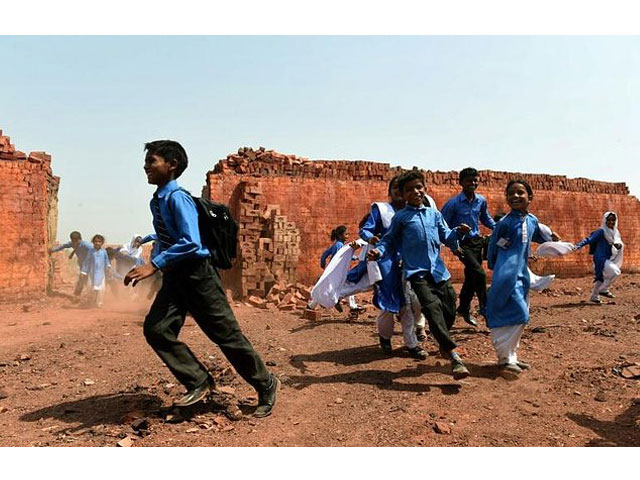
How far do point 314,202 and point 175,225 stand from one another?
360 inches

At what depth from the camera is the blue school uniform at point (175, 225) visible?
Answer: 299cm

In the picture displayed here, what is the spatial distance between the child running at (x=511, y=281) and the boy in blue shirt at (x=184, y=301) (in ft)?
6.89

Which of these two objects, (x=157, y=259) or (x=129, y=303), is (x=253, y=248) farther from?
(x=157, y=259)

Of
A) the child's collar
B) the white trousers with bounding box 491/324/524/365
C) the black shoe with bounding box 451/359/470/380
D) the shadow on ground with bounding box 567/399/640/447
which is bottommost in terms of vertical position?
the shadow on ground with bounding box 567/399/640/447

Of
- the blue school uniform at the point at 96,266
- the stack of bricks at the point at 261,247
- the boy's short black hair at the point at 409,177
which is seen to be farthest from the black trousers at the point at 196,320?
the blue school uniform at the point at 96,266

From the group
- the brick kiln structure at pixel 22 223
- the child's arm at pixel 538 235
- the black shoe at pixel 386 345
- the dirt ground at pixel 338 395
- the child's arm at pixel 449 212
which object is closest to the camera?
the dirt ground at pixel 338 395

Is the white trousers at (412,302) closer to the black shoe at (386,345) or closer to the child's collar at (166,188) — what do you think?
the black shoe at (386,345)

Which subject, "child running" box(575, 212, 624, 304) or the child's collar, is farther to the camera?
"child running" box(575, 212, 624, 304)

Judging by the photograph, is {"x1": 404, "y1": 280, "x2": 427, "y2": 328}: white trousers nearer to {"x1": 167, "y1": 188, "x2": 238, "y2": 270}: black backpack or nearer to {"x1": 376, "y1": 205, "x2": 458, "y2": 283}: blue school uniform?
{"x1": 376, "y1": 205, "x2": 458, "y2": 283}: blue school uniform

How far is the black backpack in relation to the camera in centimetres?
328

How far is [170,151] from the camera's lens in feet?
10.8

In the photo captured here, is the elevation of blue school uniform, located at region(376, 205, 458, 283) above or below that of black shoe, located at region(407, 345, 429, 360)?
above

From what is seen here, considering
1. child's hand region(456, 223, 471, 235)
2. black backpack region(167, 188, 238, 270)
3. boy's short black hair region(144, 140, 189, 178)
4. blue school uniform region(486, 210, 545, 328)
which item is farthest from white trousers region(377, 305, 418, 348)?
boy's short black hair region(144, 140, 189, 178)

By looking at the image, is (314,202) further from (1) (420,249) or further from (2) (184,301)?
(2) (184,301)
